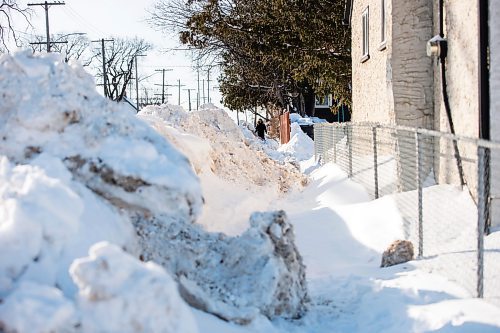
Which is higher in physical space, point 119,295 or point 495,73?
point 495,73

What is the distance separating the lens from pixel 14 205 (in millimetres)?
3244

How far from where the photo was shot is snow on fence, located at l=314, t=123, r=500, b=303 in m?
4.88

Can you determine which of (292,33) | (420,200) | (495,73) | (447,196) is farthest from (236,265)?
(292,33)

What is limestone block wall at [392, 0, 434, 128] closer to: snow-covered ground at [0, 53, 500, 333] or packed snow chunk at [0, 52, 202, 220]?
snow-covered ground at [0, 53, 500, 333]

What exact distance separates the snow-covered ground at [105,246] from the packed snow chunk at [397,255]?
5.5 inches

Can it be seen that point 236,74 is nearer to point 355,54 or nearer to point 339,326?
point 355,54

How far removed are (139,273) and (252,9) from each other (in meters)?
21.1

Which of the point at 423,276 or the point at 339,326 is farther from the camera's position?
the point at 423,276

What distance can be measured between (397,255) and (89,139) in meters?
3.12

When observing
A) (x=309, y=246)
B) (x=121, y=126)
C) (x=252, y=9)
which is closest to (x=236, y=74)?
(x=252, y=9)

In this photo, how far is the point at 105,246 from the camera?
9.44ft

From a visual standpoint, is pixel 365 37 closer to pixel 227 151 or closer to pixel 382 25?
pixel 382 25

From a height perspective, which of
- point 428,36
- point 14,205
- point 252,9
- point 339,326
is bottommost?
point 339,326

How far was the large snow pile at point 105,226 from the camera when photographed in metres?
2.84
